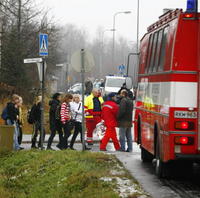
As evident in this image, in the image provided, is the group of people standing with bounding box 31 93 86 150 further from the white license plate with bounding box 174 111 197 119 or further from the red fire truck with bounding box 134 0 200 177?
the white license plate with bounding box 174 111 197 119

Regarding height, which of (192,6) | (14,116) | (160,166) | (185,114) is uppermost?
(192,6)

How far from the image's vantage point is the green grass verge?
1087cm

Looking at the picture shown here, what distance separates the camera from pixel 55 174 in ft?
43.4

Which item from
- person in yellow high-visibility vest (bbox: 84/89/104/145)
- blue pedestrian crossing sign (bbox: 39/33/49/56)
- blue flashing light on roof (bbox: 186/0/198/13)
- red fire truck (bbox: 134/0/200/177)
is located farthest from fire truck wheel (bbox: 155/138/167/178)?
person in yellow high-visibility vest (bbox: 84/89/104/145)

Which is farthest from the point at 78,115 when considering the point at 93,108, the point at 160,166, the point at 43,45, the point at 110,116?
the point at 160,166

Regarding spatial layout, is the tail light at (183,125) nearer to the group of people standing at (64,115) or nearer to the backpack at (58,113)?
the group of people standing at (64,115)

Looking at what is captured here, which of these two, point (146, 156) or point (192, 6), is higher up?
point (192, 6)

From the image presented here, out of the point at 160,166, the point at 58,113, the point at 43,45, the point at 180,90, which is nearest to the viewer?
the point at 180,90

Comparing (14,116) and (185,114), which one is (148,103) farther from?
(14,116)

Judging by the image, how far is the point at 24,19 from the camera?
40.6m

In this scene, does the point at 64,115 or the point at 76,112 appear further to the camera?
the point at 76,112

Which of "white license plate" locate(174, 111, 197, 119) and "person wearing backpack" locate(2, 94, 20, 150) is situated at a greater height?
"white license plate" locate(174, 111, 197, 119)

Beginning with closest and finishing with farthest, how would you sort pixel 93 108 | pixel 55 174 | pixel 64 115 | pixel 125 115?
pixel 55 174 < pixel 125 115 < pixel 64 115 < pixel 93 108

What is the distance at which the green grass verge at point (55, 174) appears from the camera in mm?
10867
